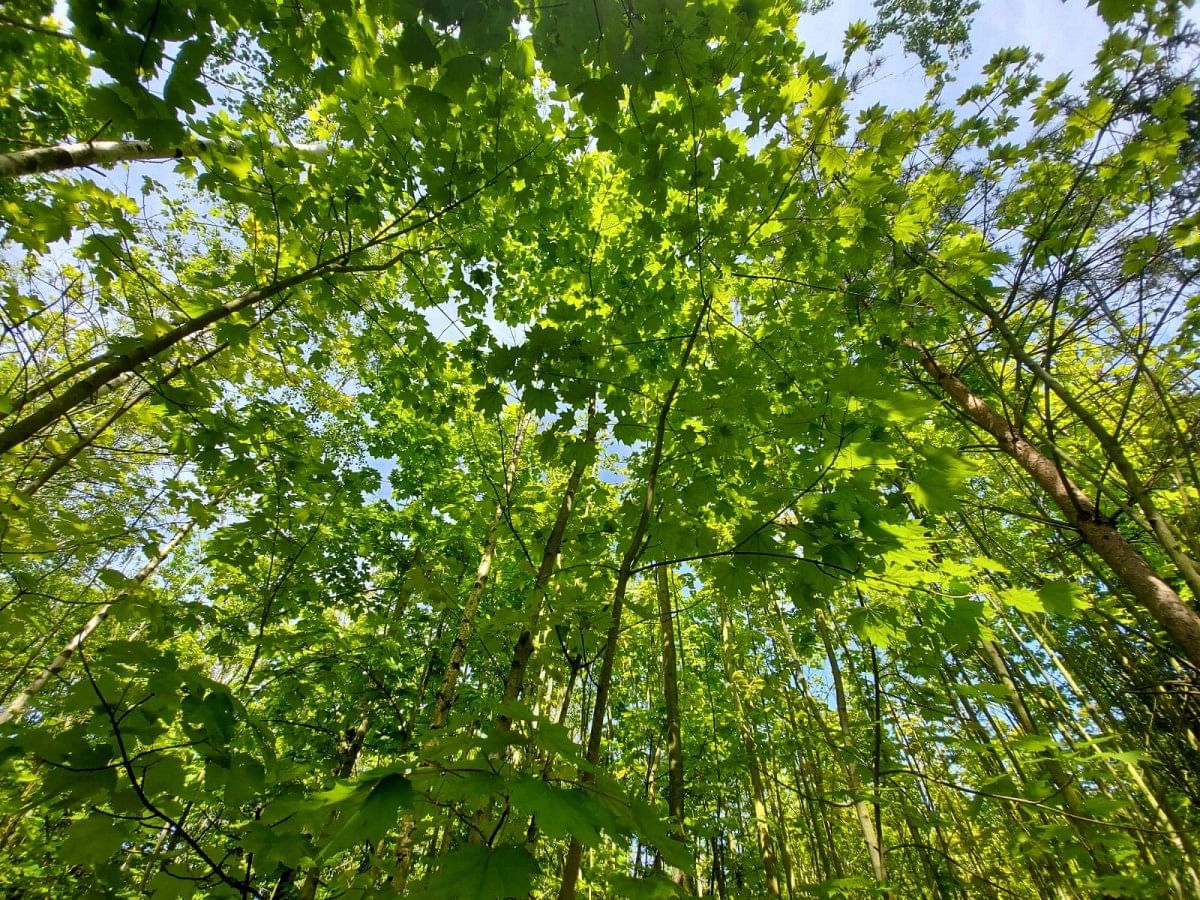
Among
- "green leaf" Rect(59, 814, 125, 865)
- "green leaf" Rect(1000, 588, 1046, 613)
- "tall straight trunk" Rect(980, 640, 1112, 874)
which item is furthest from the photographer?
"tall straight trunk" Rect(980, 640, 1112, 874)

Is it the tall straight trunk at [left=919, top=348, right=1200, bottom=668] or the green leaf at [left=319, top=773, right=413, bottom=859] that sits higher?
the tall straight trunk at [left=919, top=348, right=1200, bottom=668]

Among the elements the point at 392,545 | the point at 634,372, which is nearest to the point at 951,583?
the point at 634,372

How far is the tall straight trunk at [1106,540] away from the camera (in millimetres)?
2260

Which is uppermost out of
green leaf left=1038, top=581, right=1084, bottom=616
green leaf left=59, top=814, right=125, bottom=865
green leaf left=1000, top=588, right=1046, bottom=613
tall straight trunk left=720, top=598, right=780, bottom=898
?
tall straight trunk left=720, top=598, right=780, bottom=898

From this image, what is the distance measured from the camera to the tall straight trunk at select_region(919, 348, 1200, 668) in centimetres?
226

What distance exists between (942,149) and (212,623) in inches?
202

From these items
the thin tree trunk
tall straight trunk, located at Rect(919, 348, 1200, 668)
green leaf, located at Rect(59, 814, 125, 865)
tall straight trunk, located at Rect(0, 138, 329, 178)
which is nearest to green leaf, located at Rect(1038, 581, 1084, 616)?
tall straight trunk, located at Rect(919, 348, 1200, 668)

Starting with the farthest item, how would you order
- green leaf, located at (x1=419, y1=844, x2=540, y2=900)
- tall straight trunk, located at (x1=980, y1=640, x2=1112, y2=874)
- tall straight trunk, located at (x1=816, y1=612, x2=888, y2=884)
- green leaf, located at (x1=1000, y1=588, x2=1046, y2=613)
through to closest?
tall straight trunk, located at (x1=816, y1=612, x2=888, y2=884), tall straight trunk, located at (x1=980, y1=640, x2=1112, y2=874), green leaf, located at (x1=1000, y1=588, x2=1046, y2=613), green leaf, located at (x1=419, y1=844, x2=540, y2=900)

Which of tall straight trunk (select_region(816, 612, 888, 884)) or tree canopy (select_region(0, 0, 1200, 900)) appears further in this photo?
tall straight trunk (select_region(816, 612, 888, 884))

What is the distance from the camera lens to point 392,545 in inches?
185

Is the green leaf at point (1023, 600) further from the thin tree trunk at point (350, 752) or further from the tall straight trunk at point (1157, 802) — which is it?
the thin tree trunk at point (350, 752)

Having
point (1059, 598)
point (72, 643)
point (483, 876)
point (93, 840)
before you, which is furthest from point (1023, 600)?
point (72, 643)

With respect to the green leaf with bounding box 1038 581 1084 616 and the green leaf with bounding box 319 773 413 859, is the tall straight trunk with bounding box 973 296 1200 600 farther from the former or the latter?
the green leaf with bounding box 319 773 413 859

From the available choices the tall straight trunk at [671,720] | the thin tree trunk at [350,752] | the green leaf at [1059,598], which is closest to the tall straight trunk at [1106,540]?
the green leaf at [1059,598]
